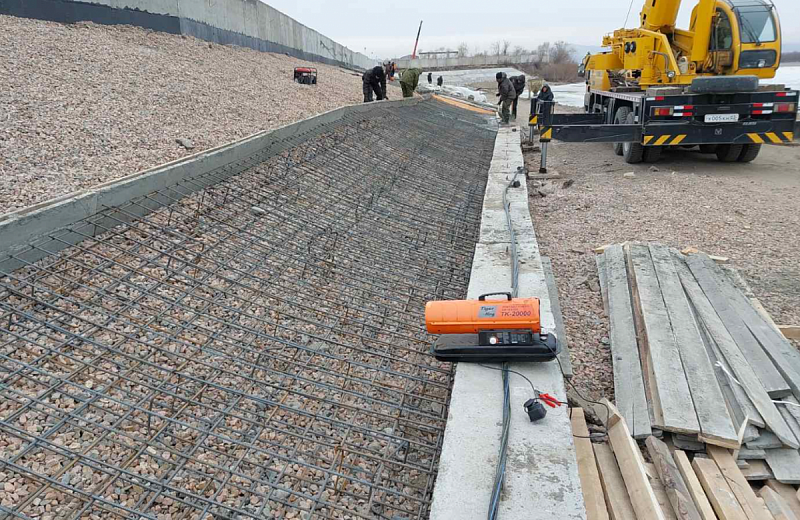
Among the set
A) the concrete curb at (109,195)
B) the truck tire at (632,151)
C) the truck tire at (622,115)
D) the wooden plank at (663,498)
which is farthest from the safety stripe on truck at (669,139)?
the wooden plank at (663,498)

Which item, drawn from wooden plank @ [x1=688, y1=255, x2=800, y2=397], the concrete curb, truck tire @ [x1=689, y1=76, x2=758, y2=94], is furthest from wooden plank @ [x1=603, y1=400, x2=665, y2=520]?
truck tire @ [x1=689, y1=76, x2=758, y2=94]

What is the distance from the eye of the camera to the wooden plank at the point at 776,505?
2.61m

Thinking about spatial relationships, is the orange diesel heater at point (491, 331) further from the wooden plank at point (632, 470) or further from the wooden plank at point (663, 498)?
the wooden plank at point (663, 498)

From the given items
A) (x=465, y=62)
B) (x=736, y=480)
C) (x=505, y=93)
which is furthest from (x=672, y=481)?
(x=465, y=62)

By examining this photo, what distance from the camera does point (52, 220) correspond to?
145 inches

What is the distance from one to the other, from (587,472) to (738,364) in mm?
1597

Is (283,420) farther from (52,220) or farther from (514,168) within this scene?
(514,168)

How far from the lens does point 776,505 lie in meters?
2.67

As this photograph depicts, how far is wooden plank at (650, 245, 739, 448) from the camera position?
9.78 feet

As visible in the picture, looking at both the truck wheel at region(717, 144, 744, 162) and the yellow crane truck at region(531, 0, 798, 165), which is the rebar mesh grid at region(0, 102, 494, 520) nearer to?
the yellow crane truck at region(531, 0, 798, 165)

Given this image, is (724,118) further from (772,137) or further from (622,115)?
(622,115)

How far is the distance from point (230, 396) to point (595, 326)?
297 centimetres

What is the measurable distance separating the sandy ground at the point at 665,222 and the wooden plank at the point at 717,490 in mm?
838

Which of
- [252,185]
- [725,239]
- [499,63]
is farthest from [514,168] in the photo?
[499,63]
